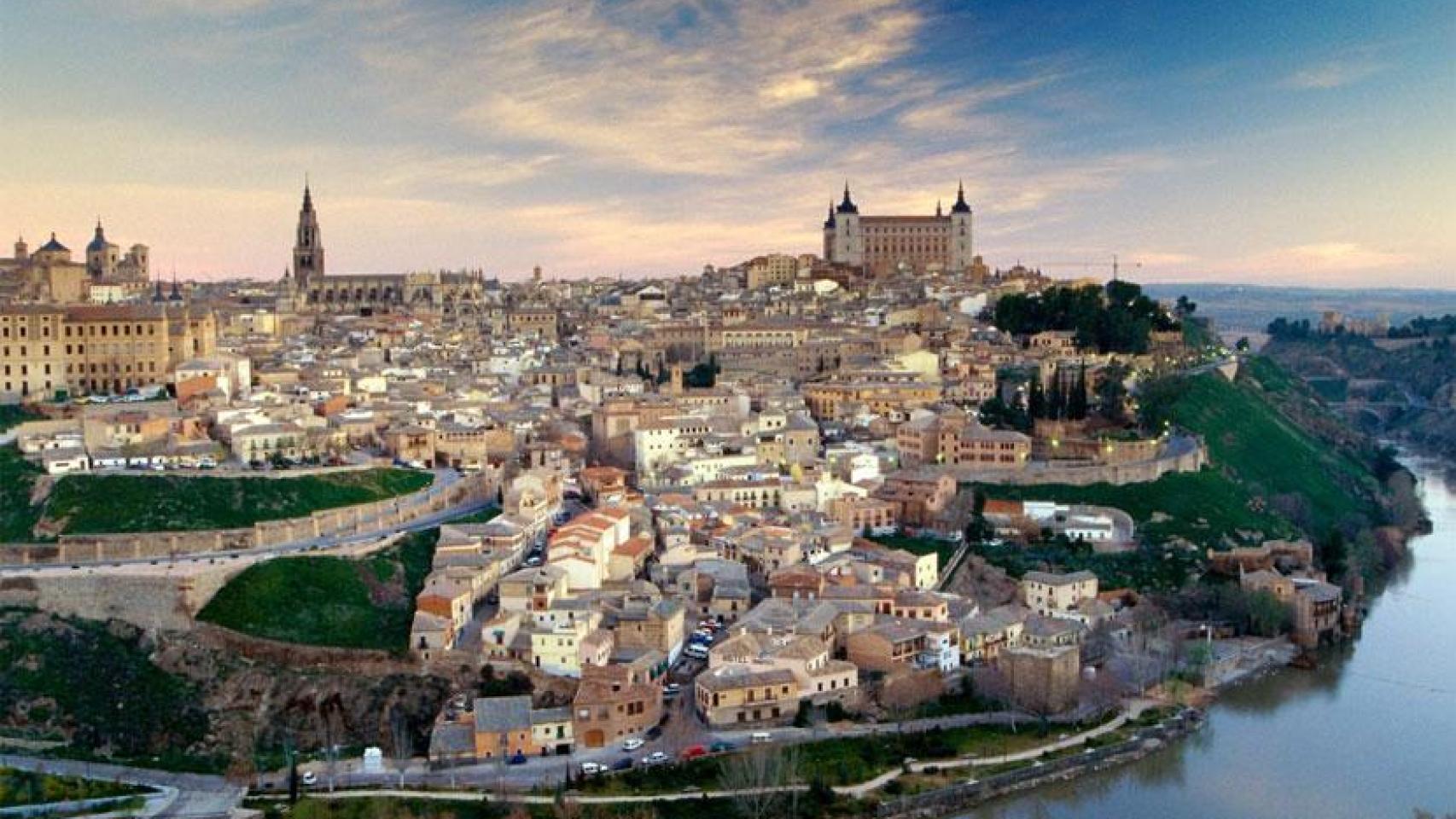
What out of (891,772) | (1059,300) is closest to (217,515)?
(891,772)

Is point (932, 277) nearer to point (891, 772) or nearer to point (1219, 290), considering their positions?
point (891, 772)

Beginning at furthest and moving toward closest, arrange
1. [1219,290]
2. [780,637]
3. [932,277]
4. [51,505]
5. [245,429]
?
[1219,290] < [932,277] < [245,429] < [51,505] < [780,637]

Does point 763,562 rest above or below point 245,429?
below

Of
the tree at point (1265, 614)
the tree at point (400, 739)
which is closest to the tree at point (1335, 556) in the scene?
the tree at point (1265, 614)

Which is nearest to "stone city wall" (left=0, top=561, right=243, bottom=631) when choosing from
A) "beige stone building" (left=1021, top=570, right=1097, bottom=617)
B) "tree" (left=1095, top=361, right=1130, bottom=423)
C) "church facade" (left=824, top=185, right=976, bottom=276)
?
"beige stone building" (left=1021, top=570, right=1097, bottom=617)

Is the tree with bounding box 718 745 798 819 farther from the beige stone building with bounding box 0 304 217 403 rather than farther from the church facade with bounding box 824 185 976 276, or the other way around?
the church facade with bounding box 824 185 976 276

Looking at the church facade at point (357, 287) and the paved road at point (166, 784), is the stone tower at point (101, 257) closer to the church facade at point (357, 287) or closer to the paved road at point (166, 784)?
the church facade at point (357, 287)

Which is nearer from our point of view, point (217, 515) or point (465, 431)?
point (217, 515)
